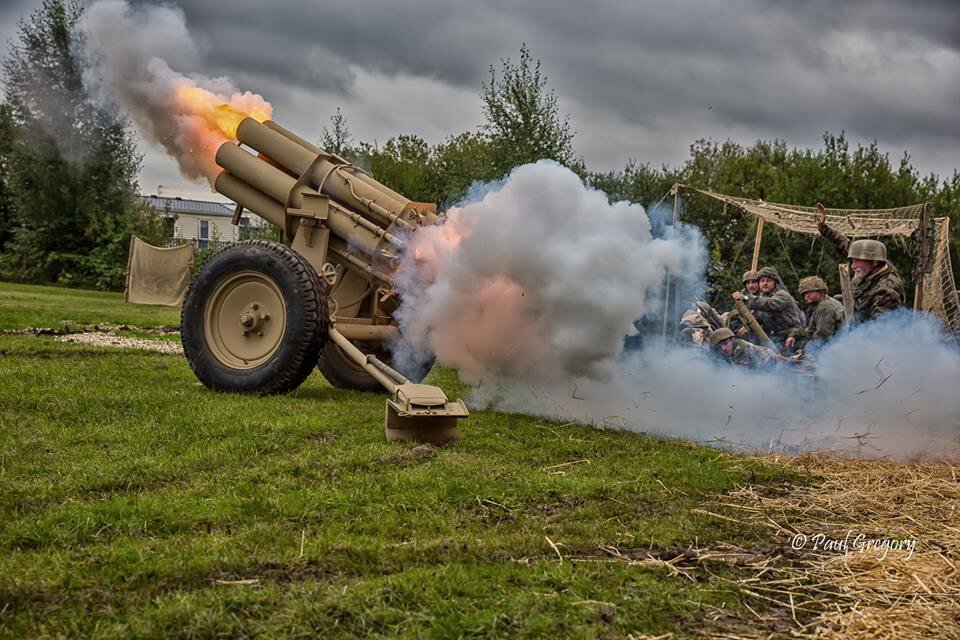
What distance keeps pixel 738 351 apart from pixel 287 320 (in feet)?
17.9

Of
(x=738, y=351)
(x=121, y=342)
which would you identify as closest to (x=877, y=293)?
(x=738, y=351)

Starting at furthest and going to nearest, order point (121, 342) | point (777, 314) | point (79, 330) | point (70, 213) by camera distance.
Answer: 1. point (70, 213)
2. point (79, 330)
3. point (121, 342)
4. point (777, 314)

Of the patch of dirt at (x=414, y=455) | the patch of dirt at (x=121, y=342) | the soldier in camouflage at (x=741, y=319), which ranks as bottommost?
the patch of dirt at (x=414, y=455)

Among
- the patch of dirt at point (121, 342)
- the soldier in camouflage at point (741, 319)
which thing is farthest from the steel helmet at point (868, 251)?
the patch of dirt at point (121, 342)

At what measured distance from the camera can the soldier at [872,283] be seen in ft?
34.0

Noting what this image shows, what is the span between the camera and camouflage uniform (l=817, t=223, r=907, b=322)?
10.3 meters

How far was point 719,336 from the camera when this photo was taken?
1104cm

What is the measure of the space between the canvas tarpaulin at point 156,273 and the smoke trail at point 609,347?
20031 millimetres

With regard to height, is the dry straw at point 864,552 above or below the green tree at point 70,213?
below

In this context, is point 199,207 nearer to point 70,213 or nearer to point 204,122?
point 70,213

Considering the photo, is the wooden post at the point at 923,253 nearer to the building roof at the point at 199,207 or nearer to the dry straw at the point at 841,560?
the dry straw at the point at 841,560

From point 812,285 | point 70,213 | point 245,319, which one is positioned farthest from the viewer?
point 70,213

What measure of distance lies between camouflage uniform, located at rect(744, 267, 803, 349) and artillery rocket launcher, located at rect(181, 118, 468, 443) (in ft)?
17.6

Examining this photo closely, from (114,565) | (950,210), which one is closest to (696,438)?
(114,565)
